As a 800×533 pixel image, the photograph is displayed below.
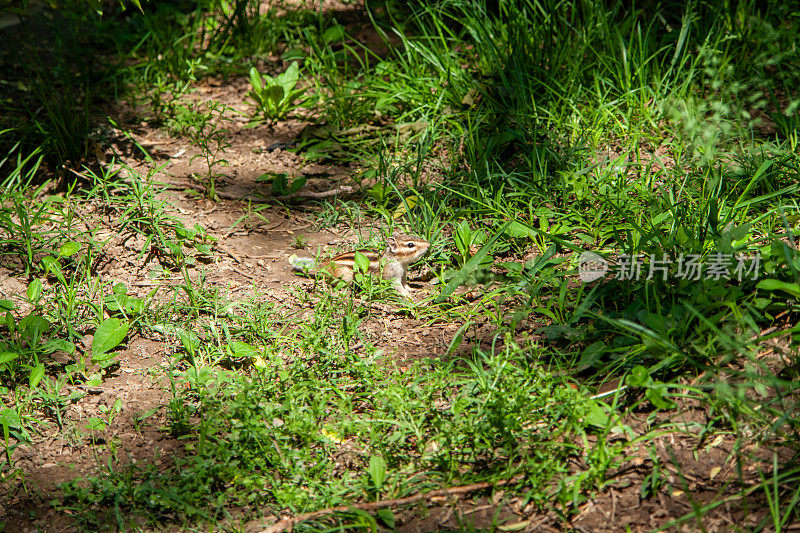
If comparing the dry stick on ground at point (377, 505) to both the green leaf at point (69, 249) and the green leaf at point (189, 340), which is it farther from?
the green leaf at point (69, 249)

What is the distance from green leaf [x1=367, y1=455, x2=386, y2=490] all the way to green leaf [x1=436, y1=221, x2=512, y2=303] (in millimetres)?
1130

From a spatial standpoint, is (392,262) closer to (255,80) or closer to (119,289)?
(119,289)

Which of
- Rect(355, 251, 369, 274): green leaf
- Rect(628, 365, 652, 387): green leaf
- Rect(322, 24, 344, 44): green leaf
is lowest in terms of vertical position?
Rect(628, 365, 652, 387): green leaf

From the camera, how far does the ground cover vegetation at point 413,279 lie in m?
2.62

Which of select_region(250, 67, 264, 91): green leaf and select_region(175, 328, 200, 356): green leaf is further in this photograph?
select_region(250, 67, 264, 91): green leaf

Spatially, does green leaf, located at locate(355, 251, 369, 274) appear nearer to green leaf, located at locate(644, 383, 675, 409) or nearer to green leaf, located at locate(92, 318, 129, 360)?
green leaf, located at locate(92, 318, 129, 360)

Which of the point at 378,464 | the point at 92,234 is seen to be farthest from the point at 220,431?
the point at 92,234

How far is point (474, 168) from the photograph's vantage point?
422 cm

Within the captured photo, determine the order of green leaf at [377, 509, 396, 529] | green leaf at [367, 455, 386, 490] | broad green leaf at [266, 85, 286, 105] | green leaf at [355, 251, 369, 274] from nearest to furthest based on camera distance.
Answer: green leaf at [377, 509, 396, 529]
green leaf at [367, 455, 386, 490]
green leaf at [355, 251, 369, 274]
broad green leaf at [266, 85, 286, 105]

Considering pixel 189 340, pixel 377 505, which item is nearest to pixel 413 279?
pixel 189 340

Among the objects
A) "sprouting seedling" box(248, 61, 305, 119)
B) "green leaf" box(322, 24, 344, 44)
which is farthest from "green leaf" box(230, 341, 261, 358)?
"green leaf" box(322, 24, 344, 44)

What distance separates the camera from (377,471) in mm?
2584

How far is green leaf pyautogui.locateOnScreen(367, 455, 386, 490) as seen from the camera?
2569 millimetres

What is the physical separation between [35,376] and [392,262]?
67.8 inches
